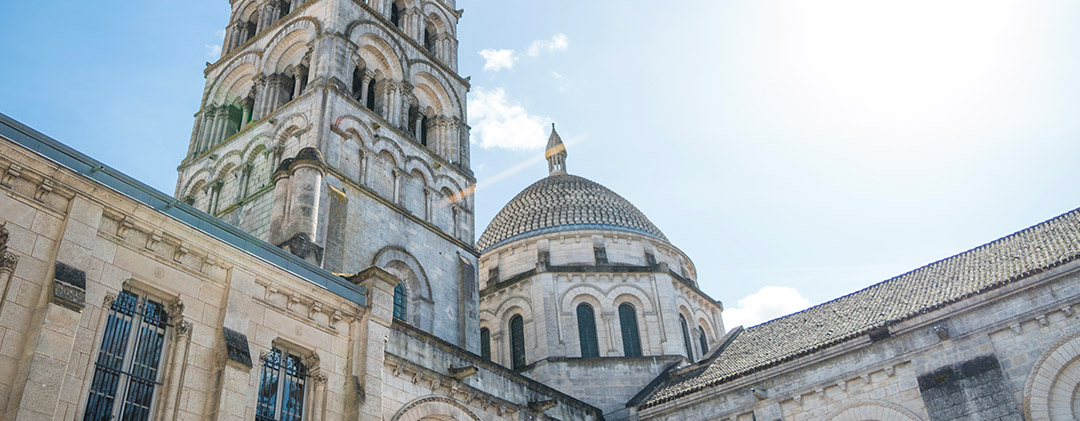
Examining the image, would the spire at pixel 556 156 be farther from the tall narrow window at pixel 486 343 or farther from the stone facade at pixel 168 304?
the stone facade at pixel 168 304

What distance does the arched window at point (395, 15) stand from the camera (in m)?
34.9

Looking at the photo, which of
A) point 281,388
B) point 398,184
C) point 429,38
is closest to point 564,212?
point 429,38

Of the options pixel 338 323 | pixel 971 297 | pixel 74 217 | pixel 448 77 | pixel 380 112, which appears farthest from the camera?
pixel 448 77

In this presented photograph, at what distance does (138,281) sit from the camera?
525 inches

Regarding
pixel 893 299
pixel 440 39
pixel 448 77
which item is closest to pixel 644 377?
pixel 893 299

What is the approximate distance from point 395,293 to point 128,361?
12013 mm

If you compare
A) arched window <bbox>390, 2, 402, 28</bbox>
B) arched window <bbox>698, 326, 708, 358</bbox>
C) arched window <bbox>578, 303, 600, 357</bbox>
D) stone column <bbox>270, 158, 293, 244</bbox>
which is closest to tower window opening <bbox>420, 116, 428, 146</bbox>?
arched window <bbox>390, 2, 402, 28</bbox>

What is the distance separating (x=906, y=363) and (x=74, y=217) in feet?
66.3

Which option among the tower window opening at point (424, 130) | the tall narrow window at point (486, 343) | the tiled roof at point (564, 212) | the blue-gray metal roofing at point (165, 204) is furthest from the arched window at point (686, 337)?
the blue-gray metal roofing at point (165, 204)

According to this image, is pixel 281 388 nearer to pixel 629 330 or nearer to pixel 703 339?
pixel 629 330

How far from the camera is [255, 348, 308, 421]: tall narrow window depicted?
14586 mm

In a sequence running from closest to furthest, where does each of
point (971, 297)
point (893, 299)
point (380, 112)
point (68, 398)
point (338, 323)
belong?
point (68, 398) → point (338, 323) → point (971, 297) → point (893, 299) → point (380, 112)

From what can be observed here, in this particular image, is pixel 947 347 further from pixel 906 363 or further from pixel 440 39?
pixel 440 39

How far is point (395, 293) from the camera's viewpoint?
24.6 metres
